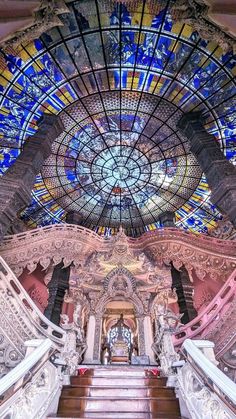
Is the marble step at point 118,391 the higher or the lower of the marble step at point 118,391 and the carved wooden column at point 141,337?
the lower

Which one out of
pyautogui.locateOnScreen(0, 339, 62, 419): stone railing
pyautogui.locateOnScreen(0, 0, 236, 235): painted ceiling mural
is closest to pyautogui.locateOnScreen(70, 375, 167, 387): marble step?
pyautogui.locateOnScreen(0, 339, 62, 419): stone railing

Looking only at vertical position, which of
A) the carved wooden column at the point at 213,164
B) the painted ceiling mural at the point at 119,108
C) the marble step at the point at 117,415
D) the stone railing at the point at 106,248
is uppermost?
the painted ceiling mural at the point at 119,108

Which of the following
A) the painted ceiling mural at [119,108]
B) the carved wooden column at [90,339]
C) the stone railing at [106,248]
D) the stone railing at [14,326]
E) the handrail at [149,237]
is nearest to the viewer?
the stone railing at [14,326]

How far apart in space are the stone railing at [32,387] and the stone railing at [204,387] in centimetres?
200

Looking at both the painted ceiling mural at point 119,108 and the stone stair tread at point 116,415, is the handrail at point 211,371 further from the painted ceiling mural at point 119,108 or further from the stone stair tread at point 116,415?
the painted ceiling mural at point 119,108

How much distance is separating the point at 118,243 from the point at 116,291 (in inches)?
89.2

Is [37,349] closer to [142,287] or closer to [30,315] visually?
[30,315]

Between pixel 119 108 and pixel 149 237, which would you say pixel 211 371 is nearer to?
pixel 149 237

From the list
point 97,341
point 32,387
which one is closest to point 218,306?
point 32,387

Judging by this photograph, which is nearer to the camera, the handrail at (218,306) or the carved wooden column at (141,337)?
the handrail at (218,306)

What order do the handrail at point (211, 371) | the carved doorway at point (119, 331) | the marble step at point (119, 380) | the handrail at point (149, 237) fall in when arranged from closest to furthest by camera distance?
1. the handrail at point (211, 371)
2. the marble step at point (119, 380)
3. the carved doorway at point (119, 331)
4. the handrail at point (149, 237)

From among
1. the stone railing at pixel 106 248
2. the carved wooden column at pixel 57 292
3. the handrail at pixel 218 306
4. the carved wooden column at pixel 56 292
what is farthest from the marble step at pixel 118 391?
the carved wooden column at pixel 56 292

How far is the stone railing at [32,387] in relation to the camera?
235 cm

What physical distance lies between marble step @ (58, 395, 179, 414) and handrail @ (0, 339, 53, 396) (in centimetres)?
94
